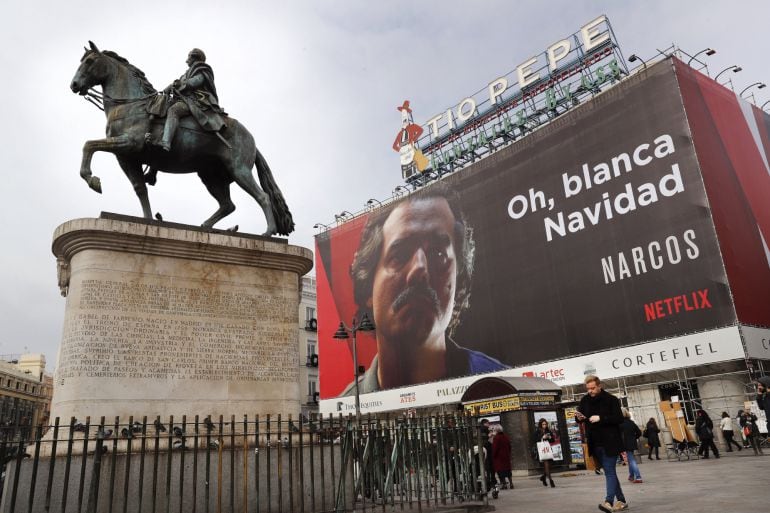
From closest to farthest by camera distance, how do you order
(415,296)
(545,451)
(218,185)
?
(218,185) → (545,451) → (415,296)

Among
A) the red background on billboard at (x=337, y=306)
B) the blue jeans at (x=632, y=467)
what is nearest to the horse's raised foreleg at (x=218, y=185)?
the blue jeans at (x=632, y=467)

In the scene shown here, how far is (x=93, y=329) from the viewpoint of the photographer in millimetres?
7555

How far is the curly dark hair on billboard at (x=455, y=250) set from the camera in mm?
36812

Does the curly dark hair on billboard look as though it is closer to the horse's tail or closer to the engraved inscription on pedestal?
the horse's tail

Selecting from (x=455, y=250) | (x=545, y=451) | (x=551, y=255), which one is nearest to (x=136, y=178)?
(x=545, y=451)

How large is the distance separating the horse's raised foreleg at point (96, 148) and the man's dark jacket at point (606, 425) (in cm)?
708

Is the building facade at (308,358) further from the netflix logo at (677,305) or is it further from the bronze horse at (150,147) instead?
the bronze horse at (150,147)

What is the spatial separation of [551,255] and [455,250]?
692 cm

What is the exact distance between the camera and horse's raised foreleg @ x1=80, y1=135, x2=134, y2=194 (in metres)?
8.59

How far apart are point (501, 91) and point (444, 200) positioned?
8.67m

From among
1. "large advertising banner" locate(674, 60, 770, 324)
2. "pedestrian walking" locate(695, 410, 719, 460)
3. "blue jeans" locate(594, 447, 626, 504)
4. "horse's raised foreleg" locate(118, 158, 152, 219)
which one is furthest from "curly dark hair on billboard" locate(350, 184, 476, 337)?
"blue jeans" locate(594, 447, 626, 504)

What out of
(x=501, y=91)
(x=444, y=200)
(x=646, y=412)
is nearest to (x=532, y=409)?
(x=646, y=412)

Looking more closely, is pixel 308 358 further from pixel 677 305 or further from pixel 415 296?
pixel 677 305

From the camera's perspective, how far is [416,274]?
4003cm
